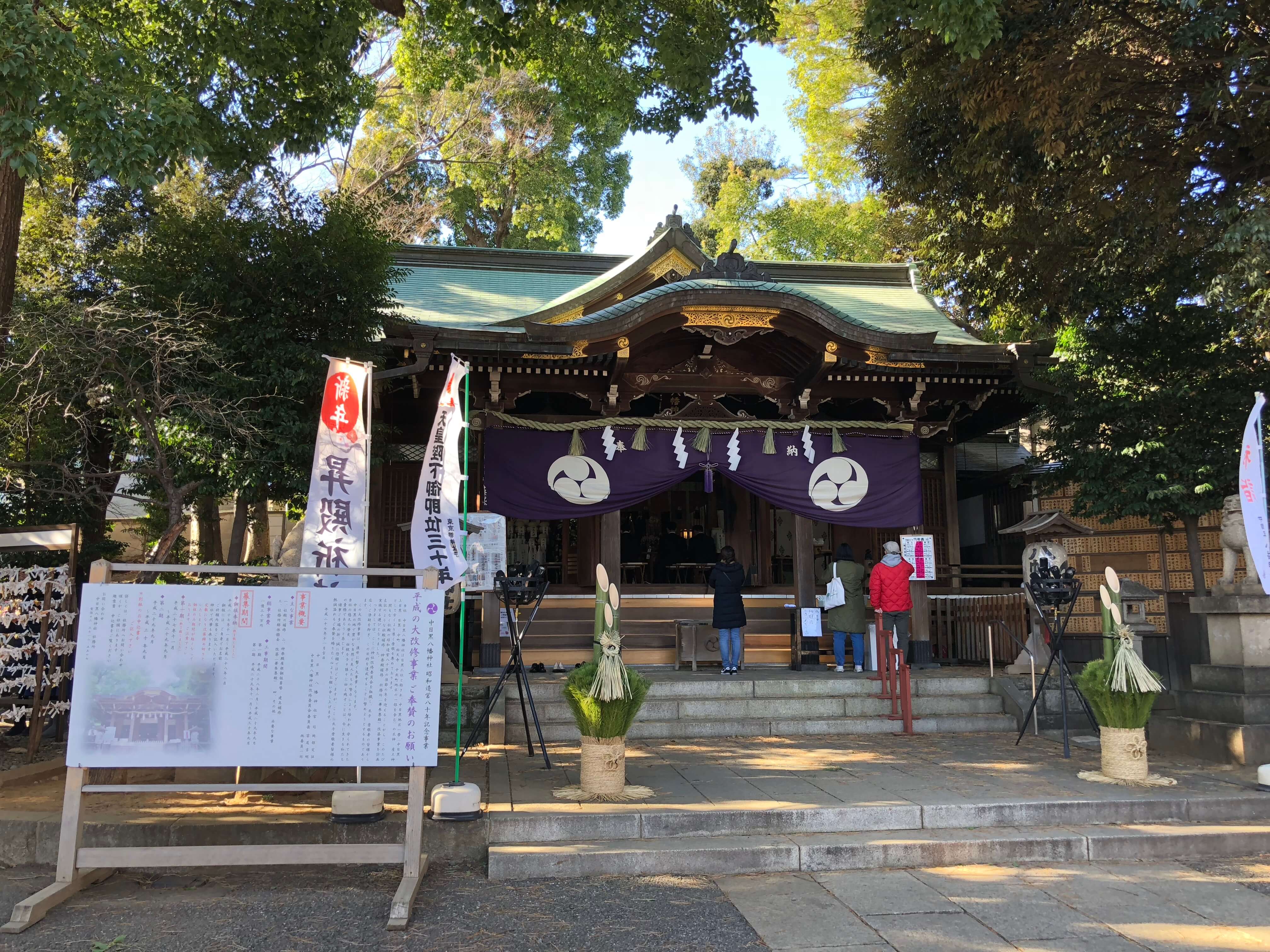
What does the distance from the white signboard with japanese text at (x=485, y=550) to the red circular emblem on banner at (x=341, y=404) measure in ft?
7.61

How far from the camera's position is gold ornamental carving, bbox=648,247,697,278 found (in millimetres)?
11961

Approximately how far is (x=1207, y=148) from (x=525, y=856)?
10575 millimetres

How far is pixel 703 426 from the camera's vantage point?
10852 mm

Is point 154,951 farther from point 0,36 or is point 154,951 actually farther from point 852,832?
point 0,36

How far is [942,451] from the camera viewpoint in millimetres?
12977

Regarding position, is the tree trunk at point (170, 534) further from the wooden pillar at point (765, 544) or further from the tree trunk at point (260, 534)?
the wooden pillar at point (765, 544)

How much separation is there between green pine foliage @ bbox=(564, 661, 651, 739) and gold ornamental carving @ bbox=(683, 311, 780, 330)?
510 cm

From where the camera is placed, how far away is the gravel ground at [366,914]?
417 centimetres

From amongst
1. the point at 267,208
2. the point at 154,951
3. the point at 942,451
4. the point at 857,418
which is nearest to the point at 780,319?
the point at 857,418

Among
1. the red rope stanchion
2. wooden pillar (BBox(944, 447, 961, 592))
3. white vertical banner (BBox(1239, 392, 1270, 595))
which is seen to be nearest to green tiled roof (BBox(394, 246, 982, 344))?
wooden pillar (BBox(944, 447, 961, 592))

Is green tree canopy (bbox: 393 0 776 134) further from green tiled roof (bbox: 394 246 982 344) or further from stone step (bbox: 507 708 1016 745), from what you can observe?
stone step (bbox: 507 708 1016 745)

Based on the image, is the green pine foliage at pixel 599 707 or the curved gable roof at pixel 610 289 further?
the curved gable roof at pixel 610 289

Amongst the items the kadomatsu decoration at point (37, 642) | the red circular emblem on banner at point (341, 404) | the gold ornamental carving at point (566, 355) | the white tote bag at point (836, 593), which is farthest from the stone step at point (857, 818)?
the gold ornamental carving at point (566, 355)

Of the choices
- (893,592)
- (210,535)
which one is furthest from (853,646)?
(210,535)
